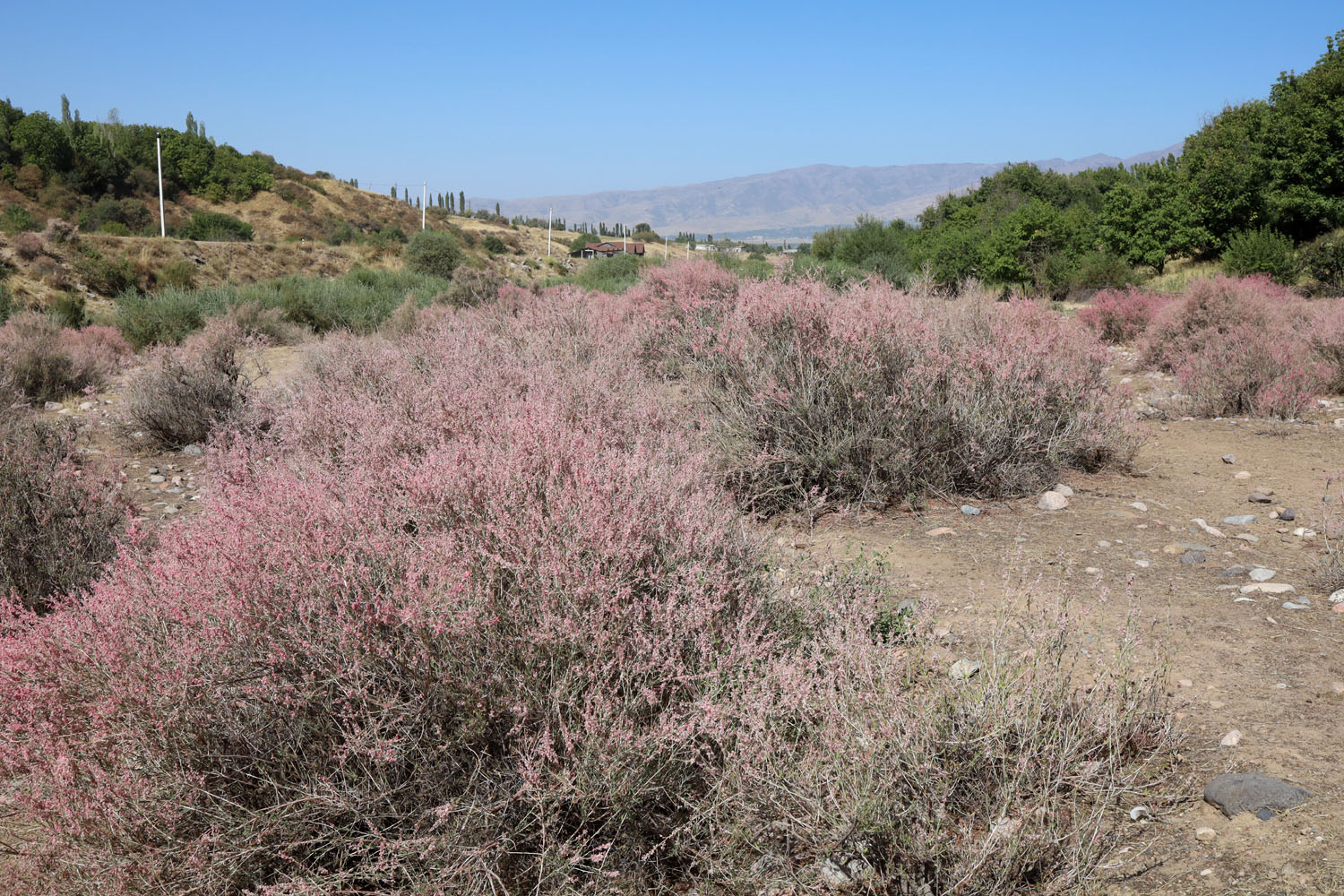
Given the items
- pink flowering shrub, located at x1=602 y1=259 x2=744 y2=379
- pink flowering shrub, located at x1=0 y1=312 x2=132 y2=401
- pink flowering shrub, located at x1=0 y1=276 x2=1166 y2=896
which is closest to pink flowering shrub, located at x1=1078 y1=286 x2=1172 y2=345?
pink flowering shrub, located at x1=602 y1=259 x2=744 y2=379

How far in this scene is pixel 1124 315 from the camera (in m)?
13.2

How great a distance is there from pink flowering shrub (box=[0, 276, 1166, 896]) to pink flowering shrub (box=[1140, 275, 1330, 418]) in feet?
22.3

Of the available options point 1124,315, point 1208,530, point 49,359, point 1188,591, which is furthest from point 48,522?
point 1124,315

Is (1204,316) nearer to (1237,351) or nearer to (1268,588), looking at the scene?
(1237,351)

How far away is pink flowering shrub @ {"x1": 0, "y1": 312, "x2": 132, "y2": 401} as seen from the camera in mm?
9148

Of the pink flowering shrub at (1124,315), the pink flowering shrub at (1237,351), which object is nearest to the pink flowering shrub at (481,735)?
the pink flowering shrub at (1237,351)

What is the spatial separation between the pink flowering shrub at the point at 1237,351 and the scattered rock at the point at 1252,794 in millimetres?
6802

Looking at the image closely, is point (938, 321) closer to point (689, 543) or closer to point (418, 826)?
point (689, 543)

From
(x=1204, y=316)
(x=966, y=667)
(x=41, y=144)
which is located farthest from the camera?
(x=41, y=144)

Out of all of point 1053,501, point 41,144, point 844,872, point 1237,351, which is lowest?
point 844,872

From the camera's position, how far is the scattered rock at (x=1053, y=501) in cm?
529

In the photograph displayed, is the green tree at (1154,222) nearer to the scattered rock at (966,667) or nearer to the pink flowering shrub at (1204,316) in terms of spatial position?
the pink flowering shrub at (1204,316)

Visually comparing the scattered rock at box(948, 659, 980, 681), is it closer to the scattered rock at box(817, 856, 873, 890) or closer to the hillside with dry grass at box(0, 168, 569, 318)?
the scattered rock at box(817, 856, 873, 890)

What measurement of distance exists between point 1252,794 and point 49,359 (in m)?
11.9
